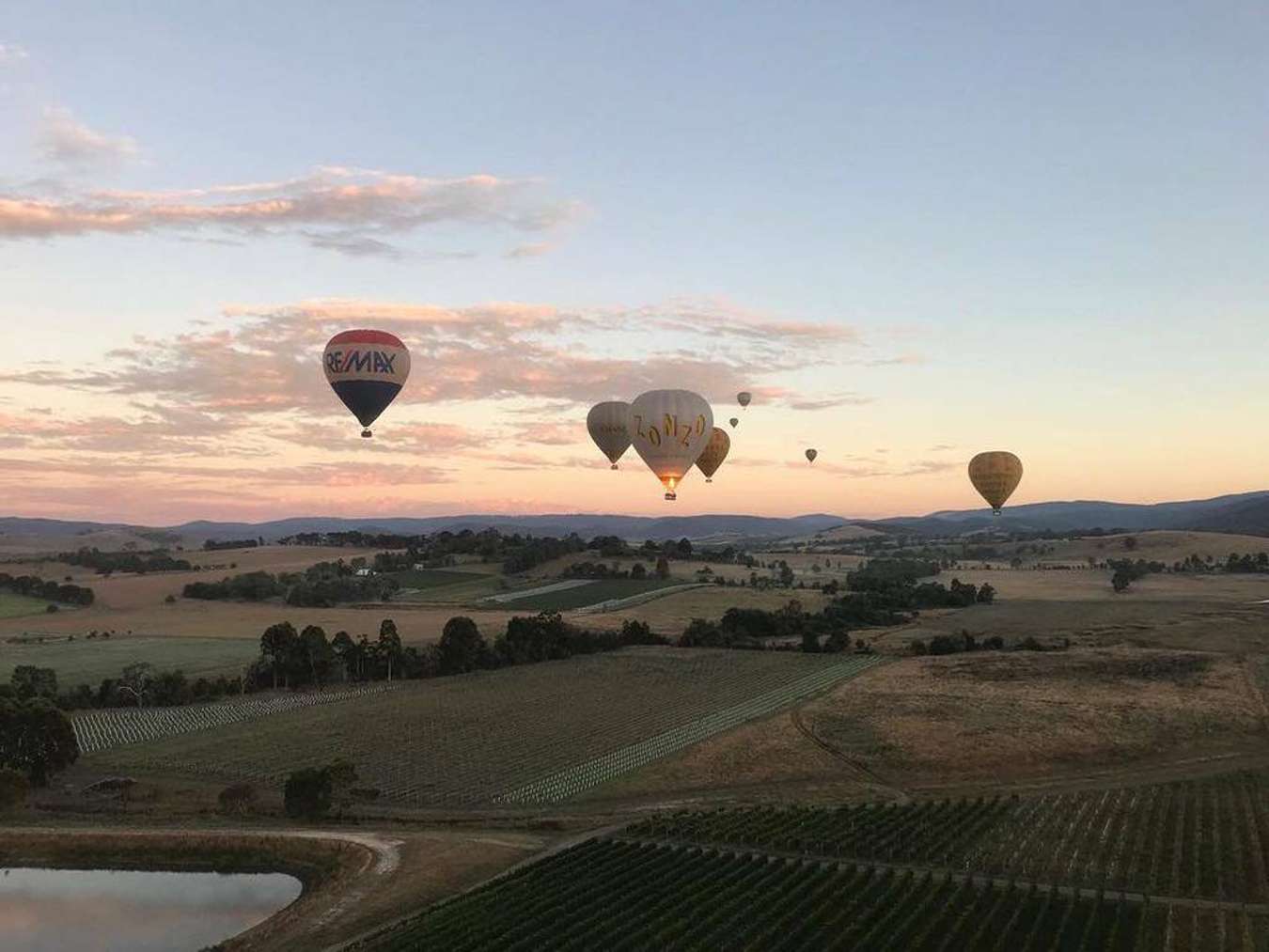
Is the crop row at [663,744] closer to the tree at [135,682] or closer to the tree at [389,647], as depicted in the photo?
the tree at [389,647]

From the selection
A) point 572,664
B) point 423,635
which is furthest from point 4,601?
point 572,664

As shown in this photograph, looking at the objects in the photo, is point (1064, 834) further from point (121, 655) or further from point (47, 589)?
point (47, 589)

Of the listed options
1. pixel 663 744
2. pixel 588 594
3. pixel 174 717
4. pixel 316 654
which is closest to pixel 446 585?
pixel 588 594

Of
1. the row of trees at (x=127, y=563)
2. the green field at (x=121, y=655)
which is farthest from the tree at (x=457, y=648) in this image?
the row of trees at (x=127, y=563)

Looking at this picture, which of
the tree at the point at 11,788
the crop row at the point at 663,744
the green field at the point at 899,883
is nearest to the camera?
the green field at the point at 899,883

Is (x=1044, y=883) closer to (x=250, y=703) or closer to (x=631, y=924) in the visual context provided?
(x=631, y=924)
